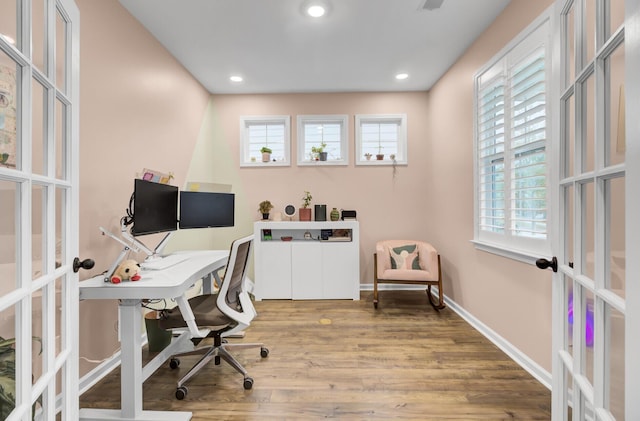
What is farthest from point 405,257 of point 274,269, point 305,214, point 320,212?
point 274,269

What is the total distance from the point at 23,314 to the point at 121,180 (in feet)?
5.73

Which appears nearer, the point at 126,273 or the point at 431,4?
the point at 126,273

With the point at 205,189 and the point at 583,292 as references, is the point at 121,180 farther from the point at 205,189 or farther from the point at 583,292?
the point at 583,292

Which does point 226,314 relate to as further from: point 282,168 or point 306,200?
point 282,168

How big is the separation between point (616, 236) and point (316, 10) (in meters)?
2.40

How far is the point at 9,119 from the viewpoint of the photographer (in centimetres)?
91

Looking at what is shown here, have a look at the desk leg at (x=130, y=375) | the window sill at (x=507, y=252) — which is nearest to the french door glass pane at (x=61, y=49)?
the desk leg at (x=130, y=375)

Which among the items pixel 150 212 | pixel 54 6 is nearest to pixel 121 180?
pixel 150 212

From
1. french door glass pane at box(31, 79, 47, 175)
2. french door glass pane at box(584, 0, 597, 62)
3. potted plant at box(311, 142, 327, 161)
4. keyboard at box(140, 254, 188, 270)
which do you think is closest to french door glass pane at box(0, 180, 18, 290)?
french door glass pane at box(31, 79, 47, 175)

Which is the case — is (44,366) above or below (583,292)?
below

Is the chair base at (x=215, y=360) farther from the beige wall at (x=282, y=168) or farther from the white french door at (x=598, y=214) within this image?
the white french door at (x=598, y=214)

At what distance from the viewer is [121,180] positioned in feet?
7.85

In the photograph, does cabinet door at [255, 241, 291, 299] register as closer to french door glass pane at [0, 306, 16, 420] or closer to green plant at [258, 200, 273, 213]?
green plant at [258, 200, 273, 213]

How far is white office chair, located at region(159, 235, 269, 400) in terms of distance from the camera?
195cm
